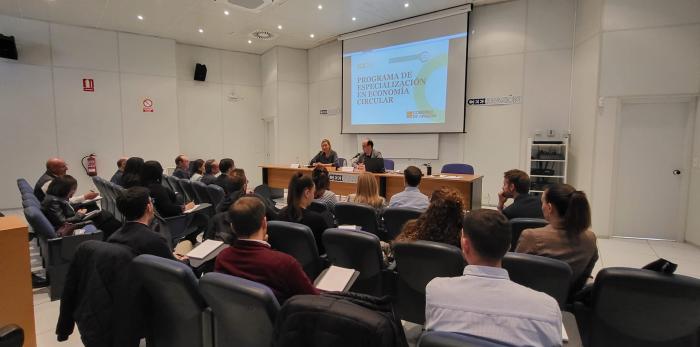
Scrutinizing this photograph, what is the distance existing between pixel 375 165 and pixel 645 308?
4.57 m

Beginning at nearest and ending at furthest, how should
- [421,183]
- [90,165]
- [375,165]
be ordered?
[421,183] < [375,165] < [90,165]

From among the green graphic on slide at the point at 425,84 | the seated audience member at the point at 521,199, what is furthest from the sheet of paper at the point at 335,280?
the green graphic on slide at the point at 425,84

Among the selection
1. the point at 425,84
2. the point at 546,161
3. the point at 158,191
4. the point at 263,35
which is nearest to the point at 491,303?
the point at 158,191

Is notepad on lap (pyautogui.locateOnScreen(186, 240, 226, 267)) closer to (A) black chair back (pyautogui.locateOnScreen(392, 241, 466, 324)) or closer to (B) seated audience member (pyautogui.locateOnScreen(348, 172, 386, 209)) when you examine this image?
(A) black chair back (pyautogui.locateOnScreen(392, 241, 466, 324))

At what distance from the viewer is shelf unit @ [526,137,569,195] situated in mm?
6438

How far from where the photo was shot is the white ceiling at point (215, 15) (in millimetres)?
7043

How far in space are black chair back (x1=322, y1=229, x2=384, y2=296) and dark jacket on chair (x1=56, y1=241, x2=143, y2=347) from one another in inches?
46.2

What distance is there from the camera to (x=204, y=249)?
2.52 meters

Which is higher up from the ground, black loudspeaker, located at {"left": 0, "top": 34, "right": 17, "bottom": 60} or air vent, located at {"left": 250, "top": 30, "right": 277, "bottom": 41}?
air vent, located at {"left": 250, "top": 30, "right": 277, "bottom": 41}

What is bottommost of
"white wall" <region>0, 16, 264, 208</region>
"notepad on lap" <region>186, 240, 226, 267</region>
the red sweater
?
"notepad on lap" <region>186, 240, 226, 267</region>

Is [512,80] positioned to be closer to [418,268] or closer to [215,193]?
[215,193]

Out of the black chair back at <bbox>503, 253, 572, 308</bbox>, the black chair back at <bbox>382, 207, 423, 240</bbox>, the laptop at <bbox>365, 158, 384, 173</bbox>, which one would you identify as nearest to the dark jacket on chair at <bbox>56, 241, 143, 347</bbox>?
the black chair back at <bbox>503, 253, 572, 308</bbox>

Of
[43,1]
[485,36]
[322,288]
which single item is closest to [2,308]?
[322,288]

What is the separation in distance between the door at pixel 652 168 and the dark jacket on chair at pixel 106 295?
6.52 meters
